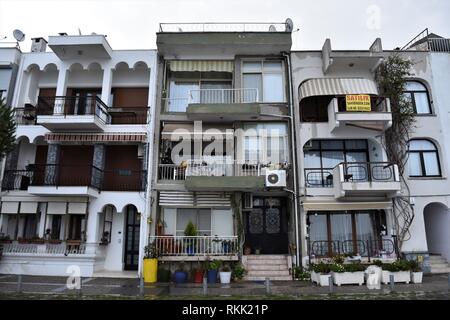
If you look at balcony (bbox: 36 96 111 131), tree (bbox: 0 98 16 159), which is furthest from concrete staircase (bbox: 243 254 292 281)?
tree (bbox: 0 98 16 159)

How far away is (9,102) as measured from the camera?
17.6 m

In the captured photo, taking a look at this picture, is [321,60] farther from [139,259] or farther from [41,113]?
[41,113]

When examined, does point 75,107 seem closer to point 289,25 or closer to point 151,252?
point 151,252

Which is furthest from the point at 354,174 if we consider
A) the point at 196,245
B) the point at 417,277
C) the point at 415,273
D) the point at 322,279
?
the point at 196,245

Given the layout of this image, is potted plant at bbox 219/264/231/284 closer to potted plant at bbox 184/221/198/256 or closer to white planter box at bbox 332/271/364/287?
potted plant at bbox 184/221/198/256

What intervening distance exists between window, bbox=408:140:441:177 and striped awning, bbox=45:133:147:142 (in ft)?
44.6

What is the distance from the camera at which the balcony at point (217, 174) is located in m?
15.4

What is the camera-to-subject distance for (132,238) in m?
17.1

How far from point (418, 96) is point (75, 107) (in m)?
18.2

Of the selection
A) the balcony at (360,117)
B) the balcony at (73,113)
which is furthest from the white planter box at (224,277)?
the balcony at (73,113)

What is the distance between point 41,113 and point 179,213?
913cm

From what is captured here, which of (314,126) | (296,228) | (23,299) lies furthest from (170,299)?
(314,126)

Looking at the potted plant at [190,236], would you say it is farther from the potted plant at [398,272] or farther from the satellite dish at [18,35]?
the satellite dish at [18,35]

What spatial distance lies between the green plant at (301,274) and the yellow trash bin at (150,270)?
20.4 feet
